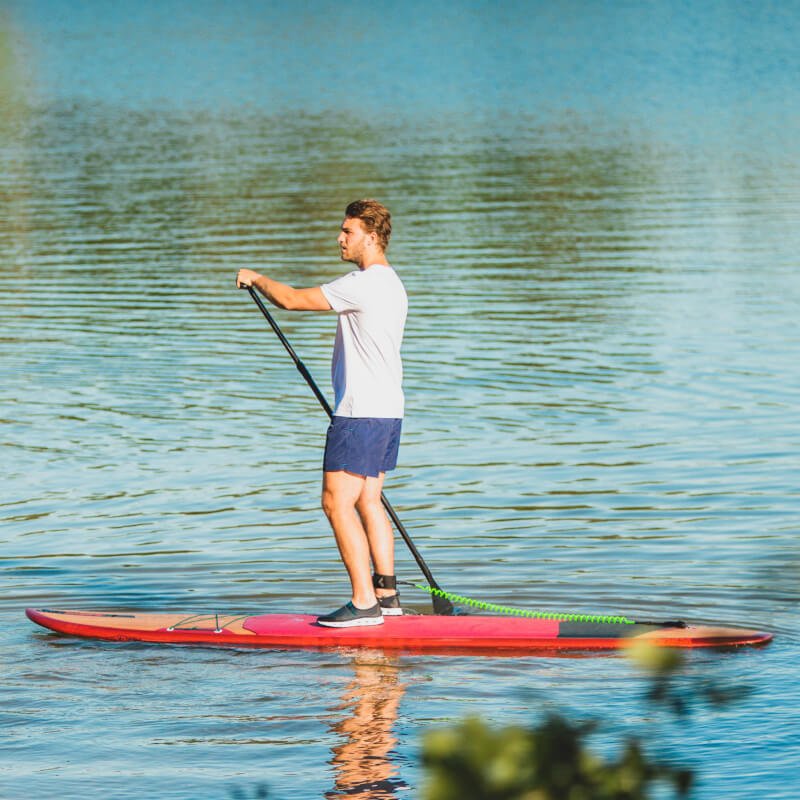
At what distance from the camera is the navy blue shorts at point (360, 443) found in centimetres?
829

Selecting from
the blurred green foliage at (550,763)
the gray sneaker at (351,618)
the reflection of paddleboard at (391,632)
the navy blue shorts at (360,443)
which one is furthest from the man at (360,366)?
the blurred green foliage at (550,763)

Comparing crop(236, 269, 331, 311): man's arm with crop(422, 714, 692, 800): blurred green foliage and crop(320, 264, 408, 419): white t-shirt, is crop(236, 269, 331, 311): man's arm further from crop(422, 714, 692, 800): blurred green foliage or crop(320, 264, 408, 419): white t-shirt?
crop(422, 714, 692, 800): blurred green foliage

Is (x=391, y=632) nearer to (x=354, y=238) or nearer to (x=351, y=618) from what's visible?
(x=351, y=618)

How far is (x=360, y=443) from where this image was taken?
832 centimetres

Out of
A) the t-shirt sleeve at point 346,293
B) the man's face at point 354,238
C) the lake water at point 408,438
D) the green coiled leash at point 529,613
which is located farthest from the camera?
the green coiled leash at point 529,613

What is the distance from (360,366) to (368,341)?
13 cm

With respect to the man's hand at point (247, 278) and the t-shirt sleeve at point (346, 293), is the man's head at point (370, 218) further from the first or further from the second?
the man's hand at point (247, 278)

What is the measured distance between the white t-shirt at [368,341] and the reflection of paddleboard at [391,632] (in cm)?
114

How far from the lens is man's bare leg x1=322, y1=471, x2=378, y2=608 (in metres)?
8.45

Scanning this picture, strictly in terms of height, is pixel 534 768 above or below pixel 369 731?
above

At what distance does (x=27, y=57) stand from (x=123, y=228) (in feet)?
195

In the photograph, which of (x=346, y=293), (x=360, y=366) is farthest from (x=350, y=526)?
(x=346, y=293)

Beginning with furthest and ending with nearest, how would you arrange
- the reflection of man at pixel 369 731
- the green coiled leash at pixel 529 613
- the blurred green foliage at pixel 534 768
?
the green coiled leash at pixel 529 613
the reflection of man at pixel 369 731
the blurred green foliage at pixel 534 768

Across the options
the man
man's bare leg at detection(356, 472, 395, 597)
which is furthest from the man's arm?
man's bare leg at detection(356, 472, 395, 597)
